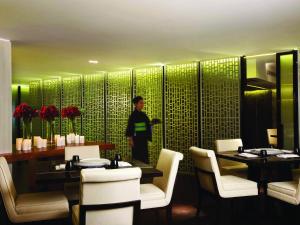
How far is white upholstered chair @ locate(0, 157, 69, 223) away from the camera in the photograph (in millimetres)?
2744

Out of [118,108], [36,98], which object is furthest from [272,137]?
[36,98]

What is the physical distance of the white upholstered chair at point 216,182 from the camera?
342 centimetres

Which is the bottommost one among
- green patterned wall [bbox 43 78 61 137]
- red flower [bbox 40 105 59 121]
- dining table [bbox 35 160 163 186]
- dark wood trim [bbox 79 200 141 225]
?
dark wood trim [bbox 79 200 141 225]

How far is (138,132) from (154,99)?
1853 mm

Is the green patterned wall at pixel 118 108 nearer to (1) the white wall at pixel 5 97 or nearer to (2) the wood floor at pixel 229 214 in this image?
(2) the wood floor at pixel 229 214

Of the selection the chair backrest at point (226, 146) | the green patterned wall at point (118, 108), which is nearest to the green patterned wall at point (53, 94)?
the green patterned wall at point (118, 108)

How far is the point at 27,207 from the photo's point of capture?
276cm

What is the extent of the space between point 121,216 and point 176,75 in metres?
4.91

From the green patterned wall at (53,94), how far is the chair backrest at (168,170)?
6451 millimetres

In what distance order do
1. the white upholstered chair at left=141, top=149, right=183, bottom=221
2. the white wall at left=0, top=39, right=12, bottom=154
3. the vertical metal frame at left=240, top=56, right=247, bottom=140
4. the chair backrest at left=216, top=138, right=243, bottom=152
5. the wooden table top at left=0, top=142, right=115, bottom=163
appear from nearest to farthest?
the white upholstered chair at left=141, top=149, right=183, bottom=221 < the wooden table top at left=0, top=142, right=115, bottom=163 < the white wall at left=0, top=39, right=12, bottom=154 < the chair backrest at left=216, top=138, right=243, bottom=152 < the vertical metal frame at left=240, top=56, right=247, bottom=140

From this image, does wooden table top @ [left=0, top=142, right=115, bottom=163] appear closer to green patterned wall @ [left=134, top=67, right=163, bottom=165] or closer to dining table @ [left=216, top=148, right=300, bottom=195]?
dining table @ [left=216, top=148, right=300, bottom=195]

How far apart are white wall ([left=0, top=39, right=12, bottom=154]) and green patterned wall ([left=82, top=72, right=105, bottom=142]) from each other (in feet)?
12.9

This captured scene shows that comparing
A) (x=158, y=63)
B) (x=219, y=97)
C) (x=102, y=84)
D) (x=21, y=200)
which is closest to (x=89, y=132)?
(x=102, y=84)

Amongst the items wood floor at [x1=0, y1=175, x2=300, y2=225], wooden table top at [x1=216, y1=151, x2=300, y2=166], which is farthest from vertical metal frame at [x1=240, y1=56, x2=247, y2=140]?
wooden table top at [x1=216, y1=151, x2=300, y2=166]
